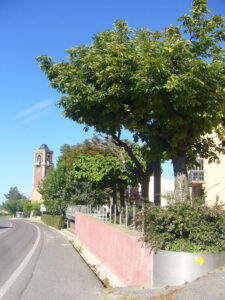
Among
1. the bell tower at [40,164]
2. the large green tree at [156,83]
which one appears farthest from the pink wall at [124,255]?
the bell tower at [40,164]

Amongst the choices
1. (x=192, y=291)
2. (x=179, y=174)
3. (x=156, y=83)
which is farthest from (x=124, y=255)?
(x=156, y=83)

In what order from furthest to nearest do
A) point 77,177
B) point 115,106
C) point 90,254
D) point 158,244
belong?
point 77,177 < point 90,254 < point 115,106 < point 158,244

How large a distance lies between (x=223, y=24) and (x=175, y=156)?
3803 mm

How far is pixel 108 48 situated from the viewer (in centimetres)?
752

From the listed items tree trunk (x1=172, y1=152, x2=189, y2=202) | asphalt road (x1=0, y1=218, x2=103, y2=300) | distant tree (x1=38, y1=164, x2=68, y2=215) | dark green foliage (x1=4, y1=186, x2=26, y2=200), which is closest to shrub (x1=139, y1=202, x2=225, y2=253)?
tree trunk (x1=172, y1=152, x2=189, y2=202)

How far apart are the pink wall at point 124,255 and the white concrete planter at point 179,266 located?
Result: 9.4 inches

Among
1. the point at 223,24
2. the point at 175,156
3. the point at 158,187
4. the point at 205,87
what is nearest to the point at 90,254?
the point at 158,187

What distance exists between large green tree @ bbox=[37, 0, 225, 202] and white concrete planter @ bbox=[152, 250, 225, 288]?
2937mm

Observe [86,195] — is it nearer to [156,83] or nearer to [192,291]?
[156,83]

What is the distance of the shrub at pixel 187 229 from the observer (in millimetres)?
5891

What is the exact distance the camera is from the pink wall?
6.55 metres

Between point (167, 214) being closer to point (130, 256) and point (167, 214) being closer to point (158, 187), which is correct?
point (130, 256)

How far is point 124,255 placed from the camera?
814 centimetres

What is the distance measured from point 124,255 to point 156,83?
4.77 metres
